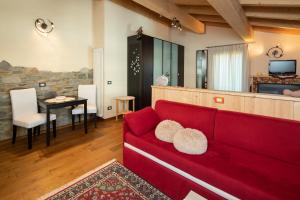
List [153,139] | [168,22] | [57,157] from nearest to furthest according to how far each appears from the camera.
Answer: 1. [153,139]
2. [57,157]
3. [168,22]

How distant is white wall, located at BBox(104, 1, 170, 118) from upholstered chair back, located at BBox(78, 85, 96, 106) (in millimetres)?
343

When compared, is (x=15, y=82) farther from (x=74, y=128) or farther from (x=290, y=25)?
(x=290, y=25)

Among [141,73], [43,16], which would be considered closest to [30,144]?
[43,16]

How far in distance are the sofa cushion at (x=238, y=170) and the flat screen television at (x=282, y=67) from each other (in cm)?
397

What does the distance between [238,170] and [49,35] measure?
13.1 feet

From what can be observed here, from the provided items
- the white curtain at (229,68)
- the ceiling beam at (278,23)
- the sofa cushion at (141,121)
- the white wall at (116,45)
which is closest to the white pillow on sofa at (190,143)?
the sofa cushion at (141,121)

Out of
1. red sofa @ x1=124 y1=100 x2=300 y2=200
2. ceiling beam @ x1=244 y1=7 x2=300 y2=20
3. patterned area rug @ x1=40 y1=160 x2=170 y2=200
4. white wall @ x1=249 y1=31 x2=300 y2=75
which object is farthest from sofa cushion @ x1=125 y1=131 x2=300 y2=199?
white wall @ x1=249 y1=31 x2=300 y2=75

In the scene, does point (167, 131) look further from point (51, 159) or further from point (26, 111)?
point (26, 111)

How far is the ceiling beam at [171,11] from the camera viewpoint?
322 centimetres

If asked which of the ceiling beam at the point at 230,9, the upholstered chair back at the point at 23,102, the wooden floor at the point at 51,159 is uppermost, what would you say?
the ceiling beam at the point at 230,9

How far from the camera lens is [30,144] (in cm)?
288

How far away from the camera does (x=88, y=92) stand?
4145 mm

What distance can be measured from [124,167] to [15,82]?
259cm

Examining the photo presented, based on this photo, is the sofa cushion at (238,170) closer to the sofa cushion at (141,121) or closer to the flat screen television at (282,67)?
the sofa cushion at (141,121)
